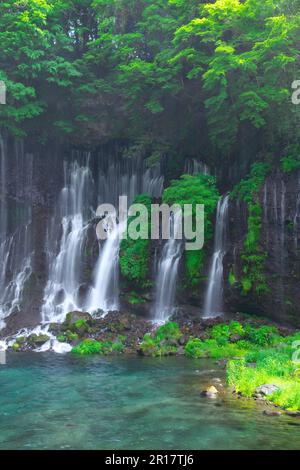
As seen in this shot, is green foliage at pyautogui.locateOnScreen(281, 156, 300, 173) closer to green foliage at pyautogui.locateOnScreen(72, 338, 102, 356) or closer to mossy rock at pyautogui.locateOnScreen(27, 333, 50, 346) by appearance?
green foliage at pyautogui.locateOnScreen(72, 338, 102, 356)

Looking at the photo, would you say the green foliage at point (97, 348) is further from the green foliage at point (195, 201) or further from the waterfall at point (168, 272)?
the green foliage at point (195, 201)

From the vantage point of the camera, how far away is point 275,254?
21.2 m

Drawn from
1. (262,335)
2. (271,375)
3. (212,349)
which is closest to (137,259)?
(212,349)

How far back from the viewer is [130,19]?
28781 millimetres

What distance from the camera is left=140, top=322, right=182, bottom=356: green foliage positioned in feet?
60.8

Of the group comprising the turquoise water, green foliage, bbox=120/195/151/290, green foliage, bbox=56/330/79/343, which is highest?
green foliage, bbox=120/195/151/290

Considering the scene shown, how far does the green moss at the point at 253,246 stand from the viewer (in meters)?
21.4

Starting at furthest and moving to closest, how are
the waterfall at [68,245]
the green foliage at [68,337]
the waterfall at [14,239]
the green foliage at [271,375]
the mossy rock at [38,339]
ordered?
1. the waterfall at [14,239]
2. the waterfall at [68,245]
3. the green foliage at [68,337]
4. the mossy rock at [38,339]
5. the green foliage at [271,375]

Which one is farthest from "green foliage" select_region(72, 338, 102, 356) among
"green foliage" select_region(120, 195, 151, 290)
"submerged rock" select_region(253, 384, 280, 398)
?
"submerged rock" select_region(253, 384, 280, 398)

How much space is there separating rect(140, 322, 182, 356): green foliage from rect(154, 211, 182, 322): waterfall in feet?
6.88

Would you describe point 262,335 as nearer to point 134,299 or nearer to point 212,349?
point 212,349

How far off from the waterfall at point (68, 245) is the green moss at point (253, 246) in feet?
28.5

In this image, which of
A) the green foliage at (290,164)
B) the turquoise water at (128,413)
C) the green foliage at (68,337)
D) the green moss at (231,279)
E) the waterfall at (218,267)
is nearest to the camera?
the turquoise water at (128,413)

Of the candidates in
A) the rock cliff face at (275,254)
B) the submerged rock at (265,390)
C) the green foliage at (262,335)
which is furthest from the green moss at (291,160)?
the submerged rock at (265,390)
